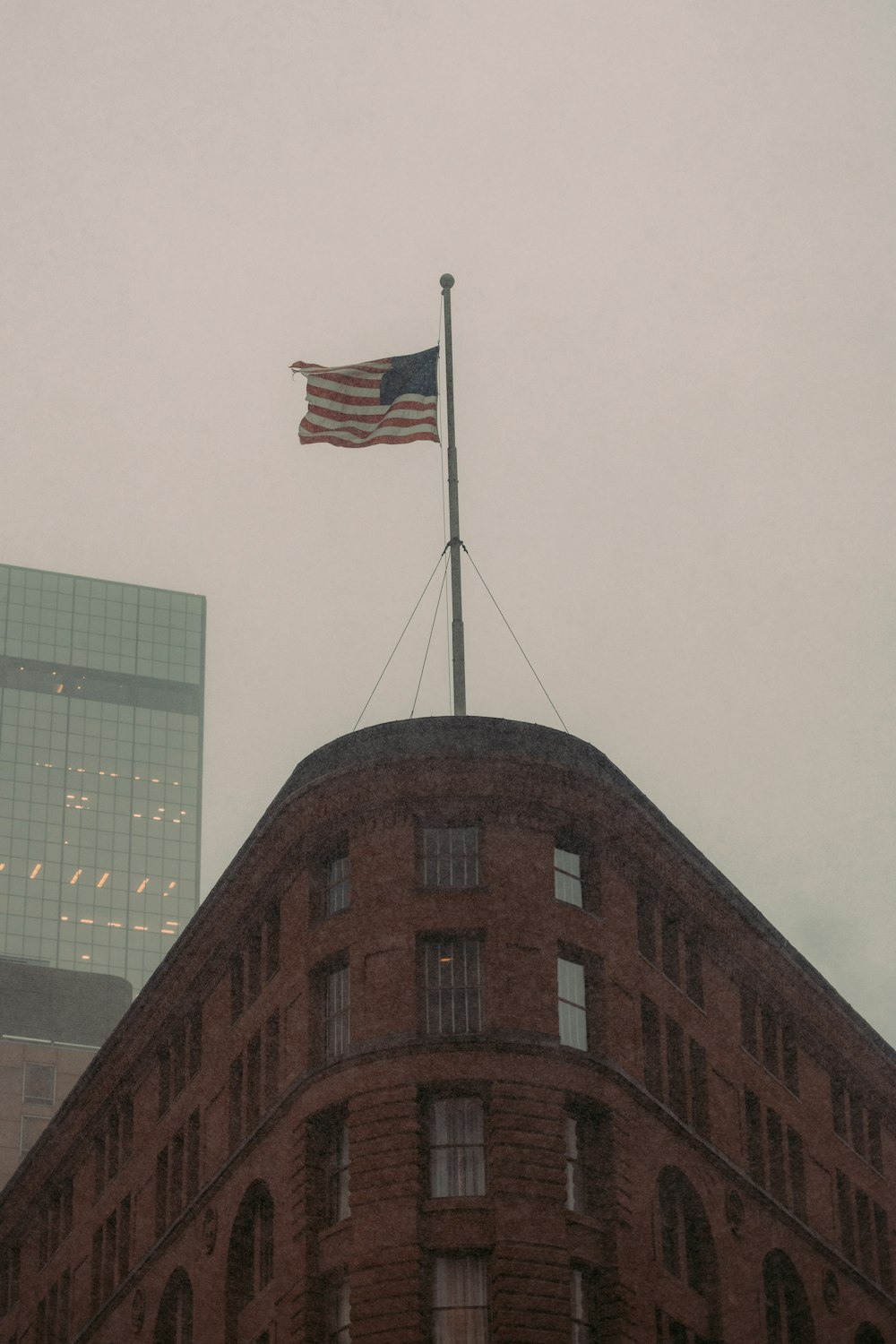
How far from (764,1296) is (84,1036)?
10664cm

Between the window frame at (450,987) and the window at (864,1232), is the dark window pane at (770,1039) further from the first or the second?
the window frame at (450,987)

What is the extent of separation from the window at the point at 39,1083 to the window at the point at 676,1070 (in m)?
95.5

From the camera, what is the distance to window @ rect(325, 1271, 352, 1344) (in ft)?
175

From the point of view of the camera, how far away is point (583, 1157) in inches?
2184

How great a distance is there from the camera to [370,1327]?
51.5 meters

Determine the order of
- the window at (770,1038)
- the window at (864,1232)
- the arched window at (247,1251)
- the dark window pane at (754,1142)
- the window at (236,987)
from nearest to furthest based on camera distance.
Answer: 1. the arched window at (247,1251)
2. the dark window pane at (754,1142)
3. the window at (236,987)
4. the window at (770,1038)
5. the window at (864,1232)

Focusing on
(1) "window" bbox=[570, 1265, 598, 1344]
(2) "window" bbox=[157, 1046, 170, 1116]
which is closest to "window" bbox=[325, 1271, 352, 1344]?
(1) "window" bbox=[570, 1265, 598, 1344]

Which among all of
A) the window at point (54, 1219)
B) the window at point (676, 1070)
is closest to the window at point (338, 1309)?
the window at point (676, 1070)

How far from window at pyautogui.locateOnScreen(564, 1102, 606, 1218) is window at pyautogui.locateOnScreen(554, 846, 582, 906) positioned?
6392mm

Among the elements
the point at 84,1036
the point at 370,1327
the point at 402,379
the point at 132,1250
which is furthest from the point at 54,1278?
the point at 84,1036

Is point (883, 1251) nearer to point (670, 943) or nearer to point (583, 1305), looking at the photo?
point (670, 943)

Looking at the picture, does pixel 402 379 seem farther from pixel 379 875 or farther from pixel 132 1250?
pixel 132 1250

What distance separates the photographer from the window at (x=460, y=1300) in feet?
168

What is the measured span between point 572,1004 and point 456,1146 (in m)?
5.90
